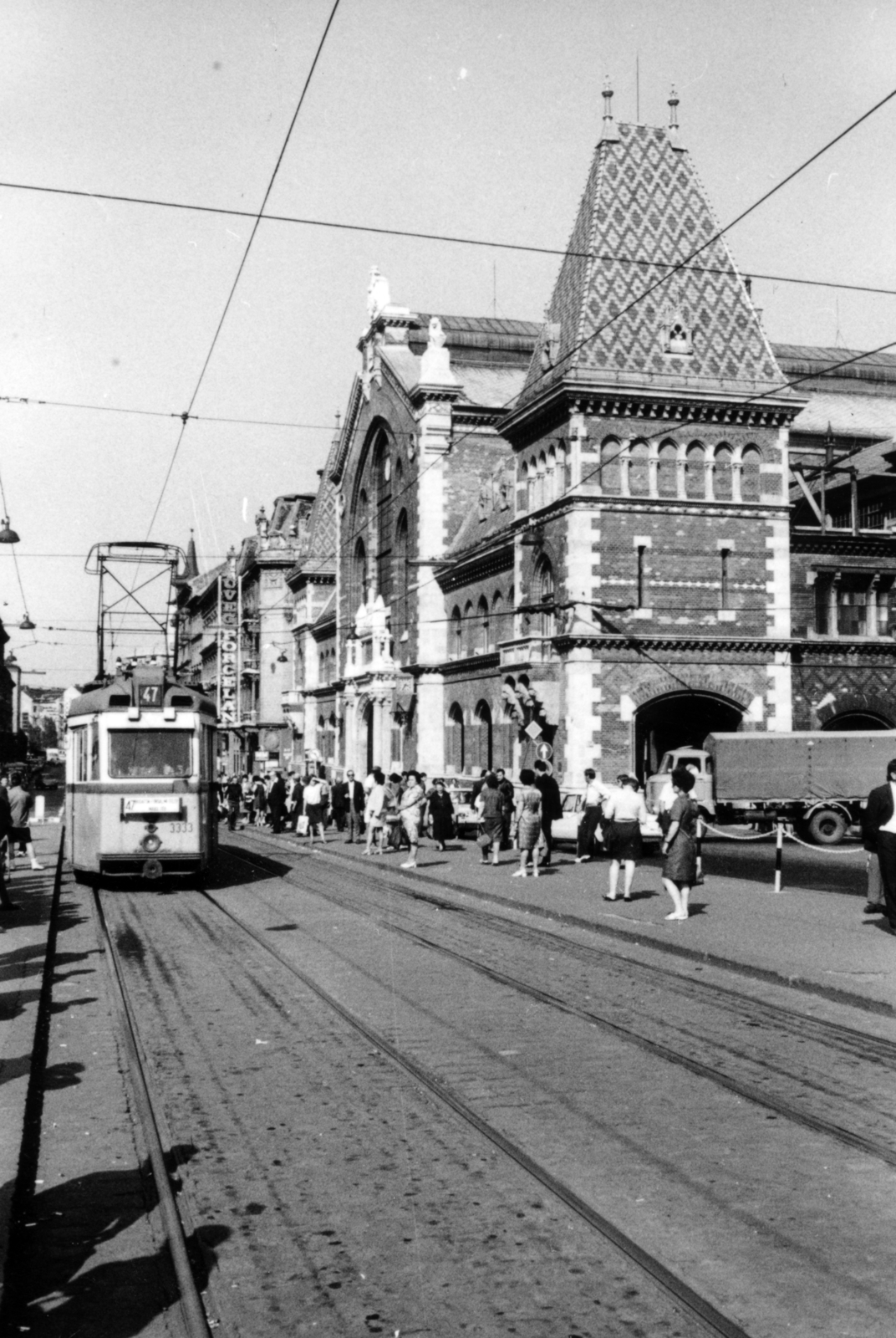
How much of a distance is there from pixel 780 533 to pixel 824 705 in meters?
4.99

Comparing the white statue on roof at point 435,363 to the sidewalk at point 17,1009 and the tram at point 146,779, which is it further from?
the sidewalk at point 17,1009

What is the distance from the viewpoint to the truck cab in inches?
1414

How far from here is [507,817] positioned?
3162 cm

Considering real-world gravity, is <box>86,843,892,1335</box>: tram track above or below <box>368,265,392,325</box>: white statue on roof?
below

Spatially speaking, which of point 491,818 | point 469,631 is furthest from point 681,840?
point 469,631

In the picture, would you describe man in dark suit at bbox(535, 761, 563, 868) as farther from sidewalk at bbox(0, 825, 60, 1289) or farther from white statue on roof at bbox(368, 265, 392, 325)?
white statue on roof at bbox(368, 265, 392, 325)

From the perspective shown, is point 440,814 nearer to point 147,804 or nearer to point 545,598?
point 545,598

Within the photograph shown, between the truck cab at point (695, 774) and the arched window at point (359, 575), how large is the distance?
2970 cm

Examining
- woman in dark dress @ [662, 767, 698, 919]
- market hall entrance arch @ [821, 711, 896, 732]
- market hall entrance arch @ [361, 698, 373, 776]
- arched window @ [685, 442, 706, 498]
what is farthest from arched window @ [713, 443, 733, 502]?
market hall entrance arch @ [361, 698, 373, 776]

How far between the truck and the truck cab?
0.03 meters

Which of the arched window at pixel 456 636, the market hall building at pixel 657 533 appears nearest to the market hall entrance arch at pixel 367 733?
the arched window at pixel 456 636

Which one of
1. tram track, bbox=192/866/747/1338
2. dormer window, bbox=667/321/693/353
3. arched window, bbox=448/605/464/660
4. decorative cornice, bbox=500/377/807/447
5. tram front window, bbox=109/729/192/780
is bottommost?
tram track, bbox=192/866/747/1338

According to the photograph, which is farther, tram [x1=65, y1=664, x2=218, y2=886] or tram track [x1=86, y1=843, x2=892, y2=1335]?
tram [x1=65, y1=664, x2=218, y2=886]

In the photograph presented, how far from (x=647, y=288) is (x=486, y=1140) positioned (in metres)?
35.5
